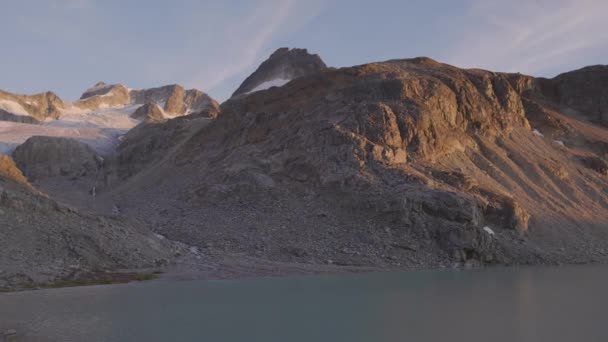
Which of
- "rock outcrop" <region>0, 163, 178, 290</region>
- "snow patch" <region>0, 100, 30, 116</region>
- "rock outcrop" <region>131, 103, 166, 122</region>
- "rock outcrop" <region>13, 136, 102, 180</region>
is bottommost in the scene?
"rock outcrop" <region>0, 163, 178, 290</region>

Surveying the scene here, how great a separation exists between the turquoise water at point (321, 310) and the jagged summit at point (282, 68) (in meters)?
94.4

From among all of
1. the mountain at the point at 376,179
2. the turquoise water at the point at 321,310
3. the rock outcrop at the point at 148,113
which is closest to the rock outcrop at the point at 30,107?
the rock outcrop at the point at 148,113

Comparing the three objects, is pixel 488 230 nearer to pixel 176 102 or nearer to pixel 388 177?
pixel 388 177

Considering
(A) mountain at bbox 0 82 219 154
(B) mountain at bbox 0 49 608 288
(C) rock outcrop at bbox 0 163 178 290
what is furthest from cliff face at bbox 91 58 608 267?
(A) mountain at bbox 0 82 219 154

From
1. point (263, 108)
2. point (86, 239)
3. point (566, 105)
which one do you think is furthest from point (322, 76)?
point (566, 105)

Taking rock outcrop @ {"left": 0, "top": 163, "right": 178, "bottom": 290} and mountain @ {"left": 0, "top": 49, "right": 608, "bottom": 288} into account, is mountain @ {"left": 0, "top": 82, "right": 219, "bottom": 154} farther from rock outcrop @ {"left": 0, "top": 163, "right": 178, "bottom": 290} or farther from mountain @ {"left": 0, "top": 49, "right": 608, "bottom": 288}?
rock outcrop @ {"left": 0, "top": 163, "right": 178, "bottom": 290}

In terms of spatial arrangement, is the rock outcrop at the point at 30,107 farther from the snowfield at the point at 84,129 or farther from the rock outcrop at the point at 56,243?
the rock outcrop at the point at 56,243

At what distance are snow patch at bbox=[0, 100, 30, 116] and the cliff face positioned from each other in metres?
98.3

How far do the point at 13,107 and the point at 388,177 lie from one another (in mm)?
140334

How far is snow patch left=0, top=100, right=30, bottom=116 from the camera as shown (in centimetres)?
15462

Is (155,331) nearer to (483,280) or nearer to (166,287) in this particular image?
(166,287)

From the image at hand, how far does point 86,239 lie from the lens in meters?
36.4

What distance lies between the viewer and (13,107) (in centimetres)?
15962

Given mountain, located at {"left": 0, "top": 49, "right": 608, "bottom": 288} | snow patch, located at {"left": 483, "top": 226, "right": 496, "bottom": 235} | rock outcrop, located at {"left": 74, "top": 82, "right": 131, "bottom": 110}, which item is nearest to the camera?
mountain, located at {"left": 0, "top": 49, "right": 608, "bottom": 288}
